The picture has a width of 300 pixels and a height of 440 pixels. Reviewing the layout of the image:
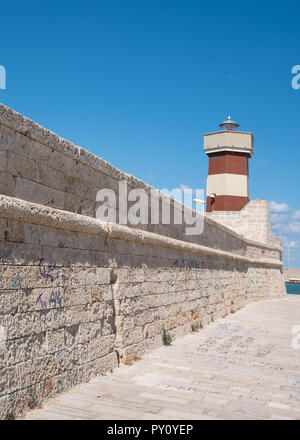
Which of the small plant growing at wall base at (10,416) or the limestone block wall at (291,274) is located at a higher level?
the limestone block wall at (291,274)

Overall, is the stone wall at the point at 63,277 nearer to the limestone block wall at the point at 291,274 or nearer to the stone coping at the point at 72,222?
the stone coping at the point at 72,222

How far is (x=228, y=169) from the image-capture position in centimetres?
2325

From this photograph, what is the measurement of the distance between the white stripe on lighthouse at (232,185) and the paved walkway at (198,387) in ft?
52.7

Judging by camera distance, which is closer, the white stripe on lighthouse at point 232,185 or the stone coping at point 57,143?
the stone coping at point 57,143

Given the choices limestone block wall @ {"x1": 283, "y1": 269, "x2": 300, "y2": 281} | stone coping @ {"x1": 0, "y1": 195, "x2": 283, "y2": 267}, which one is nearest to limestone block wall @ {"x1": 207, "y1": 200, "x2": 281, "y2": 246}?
stone coping @ {"x1": 0, "y1": 195, "x2": 283, "y2": 267}

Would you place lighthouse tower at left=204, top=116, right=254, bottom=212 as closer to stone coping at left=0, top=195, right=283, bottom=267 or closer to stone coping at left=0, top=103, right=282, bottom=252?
stone coping at left=0, top=195, right=283, bottom=267

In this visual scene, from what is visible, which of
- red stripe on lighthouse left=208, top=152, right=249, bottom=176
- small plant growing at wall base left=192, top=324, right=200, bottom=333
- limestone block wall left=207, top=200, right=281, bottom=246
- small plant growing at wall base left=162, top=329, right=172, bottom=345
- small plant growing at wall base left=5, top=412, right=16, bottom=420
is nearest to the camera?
small plant growing at wall base left=5, top=412, right=16, bottom=420

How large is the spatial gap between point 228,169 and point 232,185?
0.87 m

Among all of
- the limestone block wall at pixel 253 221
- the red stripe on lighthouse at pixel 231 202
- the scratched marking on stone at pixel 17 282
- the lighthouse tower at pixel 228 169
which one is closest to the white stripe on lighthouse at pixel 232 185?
the lighthouse tower at pixel 228 169

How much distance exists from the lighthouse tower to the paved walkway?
15.9m

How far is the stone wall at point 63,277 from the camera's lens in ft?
11.3

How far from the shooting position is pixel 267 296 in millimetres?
16531

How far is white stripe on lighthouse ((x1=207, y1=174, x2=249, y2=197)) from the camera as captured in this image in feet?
75.1
